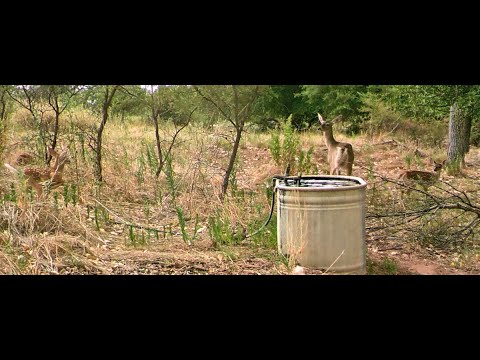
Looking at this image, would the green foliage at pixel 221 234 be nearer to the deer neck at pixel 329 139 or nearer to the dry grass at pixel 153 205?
the dry grass at pixel 153 205

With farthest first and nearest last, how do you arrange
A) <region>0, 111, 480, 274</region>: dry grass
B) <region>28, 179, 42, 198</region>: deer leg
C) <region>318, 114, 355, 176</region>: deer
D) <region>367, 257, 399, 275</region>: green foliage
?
<region>318, 114, 355, 176</region>: deer
<region>28, 179, 42, 198</region>: deer leg
<region>367, 257, 399, 275</region>: green foliage
<region>0, 111, 480, 274</region>: dry grass

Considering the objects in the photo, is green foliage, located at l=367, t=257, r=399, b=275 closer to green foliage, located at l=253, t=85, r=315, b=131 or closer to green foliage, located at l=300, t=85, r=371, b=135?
green foliage, located at l=300, t=85, r=371, b=135

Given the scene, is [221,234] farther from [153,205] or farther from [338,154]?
[338,154]

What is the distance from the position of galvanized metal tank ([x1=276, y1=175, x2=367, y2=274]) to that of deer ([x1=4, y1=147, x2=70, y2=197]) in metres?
2.05

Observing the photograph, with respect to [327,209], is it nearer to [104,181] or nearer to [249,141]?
[104,181]

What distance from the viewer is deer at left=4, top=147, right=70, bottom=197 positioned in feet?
15.7

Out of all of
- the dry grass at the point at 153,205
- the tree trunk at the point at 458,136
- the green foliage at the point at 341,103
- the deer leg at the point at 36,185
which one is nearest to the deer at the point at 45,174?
the deer leg at the point at 36,185

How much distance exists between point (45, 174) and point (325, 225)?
246cm

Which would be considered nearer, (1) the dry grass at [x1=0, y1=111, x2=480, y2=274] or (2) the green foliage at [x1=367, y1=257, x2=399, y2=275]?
(1) the dry grass at [x1=0, y1=111, x2=480, y2=274]

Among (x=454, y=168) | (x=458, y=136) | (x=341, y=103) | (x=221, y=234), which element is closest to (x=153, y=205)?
(x=221, y=234)

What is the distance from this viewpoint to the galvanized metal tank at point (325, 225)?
356 cm

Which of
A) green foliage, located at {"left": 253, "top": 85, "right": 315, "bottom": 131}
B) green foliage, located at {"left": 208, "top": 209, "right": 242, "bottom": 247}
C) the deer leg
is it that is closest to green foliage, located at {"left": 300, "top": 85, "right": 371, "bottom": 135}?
green foliage, located at {"left": 253, "top": 85, "right": 315, "bottom": 131}

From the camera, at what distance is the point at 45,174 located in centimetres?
496

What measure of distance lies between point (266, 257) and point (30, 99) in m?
3.32
